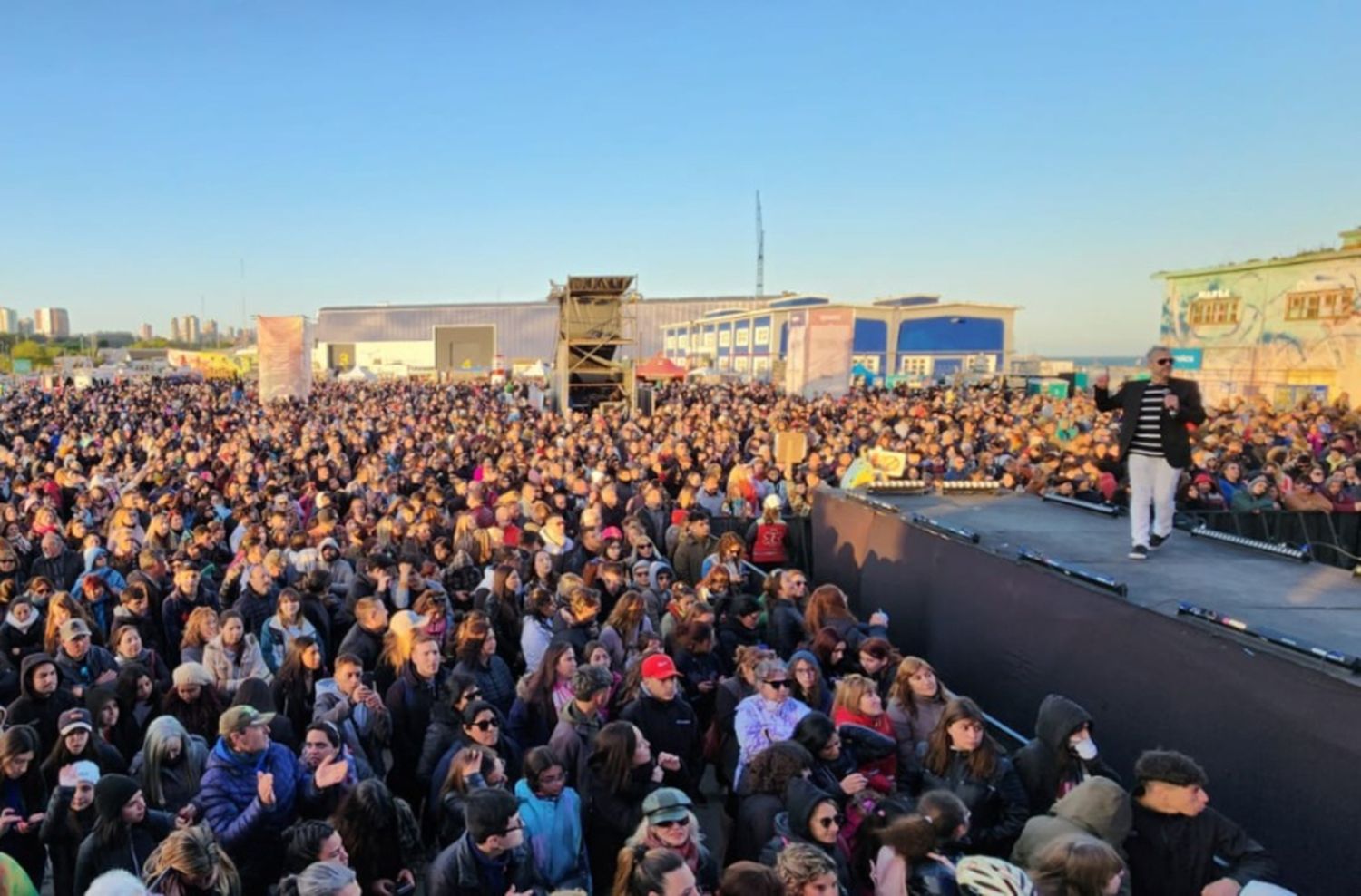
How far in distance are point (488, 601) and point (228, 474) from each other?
7.57m

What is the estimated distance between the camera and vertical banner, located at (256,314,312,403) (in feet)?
65.5

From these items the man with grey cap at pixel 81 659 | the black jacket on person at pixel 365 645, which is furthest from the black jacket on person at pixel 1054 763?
the man with grey cap at pixel 81 659

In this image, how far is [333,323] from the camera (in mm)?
77750

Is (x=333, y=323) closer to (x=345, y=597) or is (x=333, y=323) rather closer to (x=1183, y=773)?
(x=345, y=597)

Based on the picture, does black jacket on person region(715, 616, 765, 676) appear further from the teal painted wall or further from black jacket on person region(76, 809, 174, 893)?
the teal painted wall

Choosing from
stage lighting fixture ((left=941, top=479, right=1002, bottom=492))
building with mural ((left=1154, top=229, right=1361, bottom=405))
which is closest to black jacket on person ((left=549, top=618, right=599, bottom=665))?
stage lighting fixture ((left=941, top=479, right=1002, bottom=492))

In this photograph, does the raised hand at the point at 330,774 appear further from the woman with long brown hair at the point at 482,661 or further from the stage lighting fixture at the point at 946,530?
the stage lighting fixture at the point at 946,530

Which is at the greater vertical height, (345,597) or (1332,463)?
(1332,463)

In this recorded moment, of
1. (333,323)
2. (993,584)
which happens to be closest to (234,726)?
(993,584)

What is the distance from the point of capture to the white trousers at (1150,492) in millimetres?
5648

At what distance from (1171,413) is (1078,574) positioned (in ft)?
4.49

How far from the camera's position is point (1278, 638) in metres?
3.51

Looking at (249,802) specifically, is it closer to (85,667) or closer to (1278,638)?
(85,667)

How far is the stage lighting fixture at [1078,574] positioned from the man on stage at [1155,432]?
84cm
